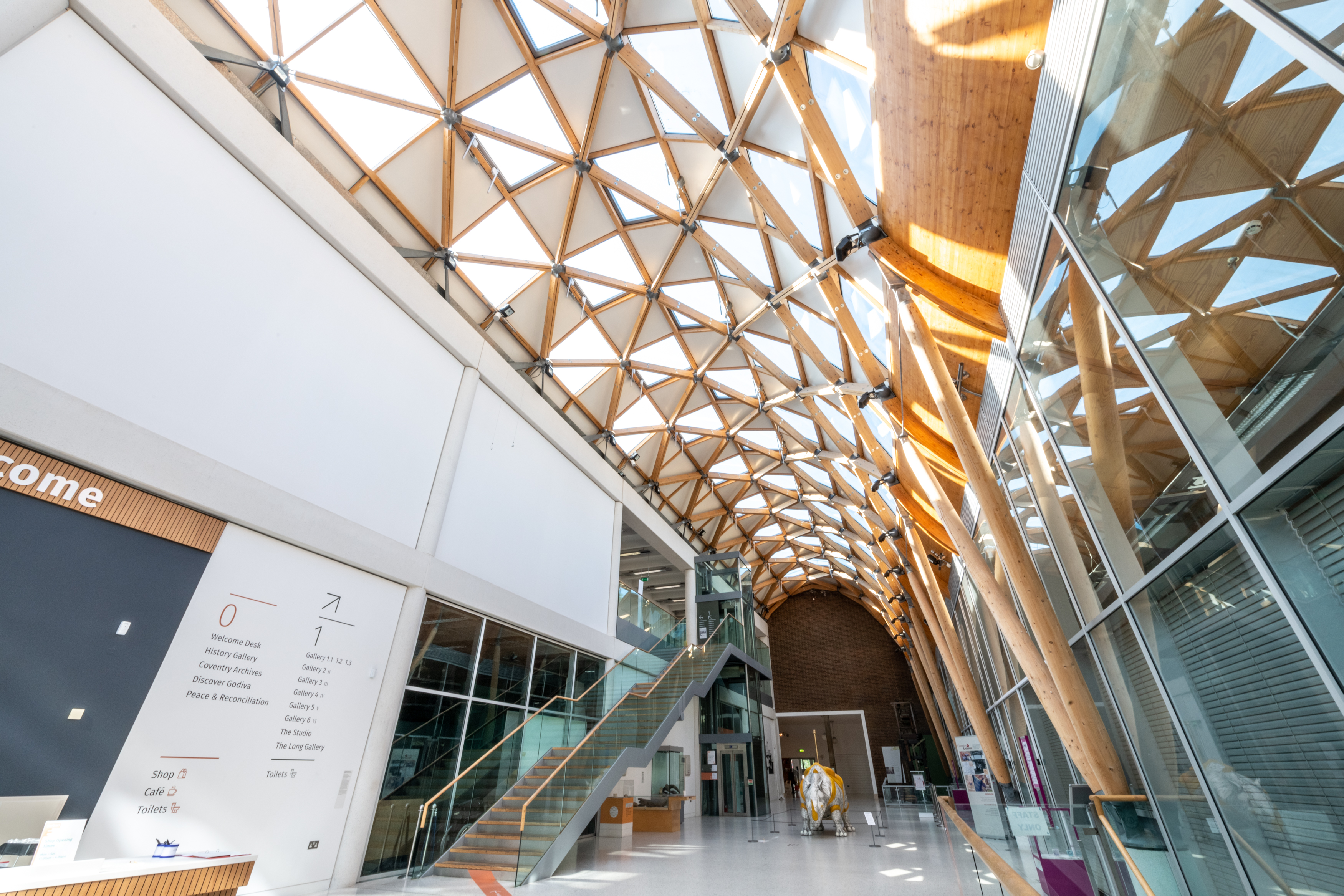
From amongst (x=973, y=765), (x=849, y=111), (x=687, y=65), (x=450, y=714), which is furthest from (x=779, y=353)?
(x=973, y=765)

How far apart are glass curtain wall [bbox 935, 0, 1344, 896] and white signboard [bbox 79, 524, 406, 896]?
9.45m

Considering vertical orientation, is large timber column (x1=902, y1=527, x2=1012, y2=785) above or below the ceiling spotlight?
below

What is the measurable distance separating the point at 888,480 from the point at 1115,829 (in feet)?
33.0

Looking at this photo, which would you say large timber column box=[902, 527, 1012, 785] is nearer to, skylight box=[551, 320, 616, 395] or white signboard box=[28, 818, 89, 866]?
skylight box=[551, 320, 616, 395]

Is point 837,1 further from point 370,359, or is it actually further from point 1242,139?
point 370,359

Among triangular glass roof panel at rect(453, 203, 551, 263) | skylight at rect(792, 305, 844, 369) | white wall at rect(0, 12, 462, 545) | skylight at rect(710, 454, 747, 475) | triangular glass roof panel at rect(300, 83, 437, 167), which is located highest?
skylight at rect(710, 454, 747, 475)

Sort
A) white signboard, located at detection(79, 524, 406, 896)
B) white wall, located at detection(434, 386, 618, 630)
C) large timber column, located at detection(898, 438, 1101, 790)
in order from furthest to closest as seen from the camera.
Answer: white wall, located at detection(434, 386, 618, 630), large timber column, located at detection(898, 438, 1101, 790), white signboard, located at detection(79, 524, 406, 896)

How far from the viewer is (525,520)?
1416cm

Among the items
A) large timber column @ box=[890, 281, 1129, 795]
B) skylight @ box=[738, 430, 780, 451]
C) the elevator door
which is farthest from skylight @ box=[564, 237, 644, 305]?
the elevator door

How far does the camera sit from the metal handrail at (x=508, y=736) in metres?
9.51

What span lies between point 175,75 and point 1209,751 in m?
13.5

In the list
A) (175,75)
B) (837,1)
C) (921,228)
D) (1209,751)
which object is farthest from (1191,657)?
(175,75)

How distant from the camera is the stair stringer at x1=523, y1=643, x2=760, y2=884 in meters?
9.16

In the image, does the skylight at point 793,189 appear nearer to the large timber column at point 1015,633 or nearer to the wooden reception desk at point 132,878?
the large timber column at point 1015,633
